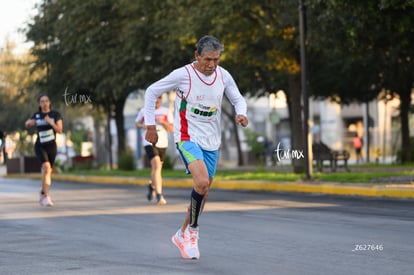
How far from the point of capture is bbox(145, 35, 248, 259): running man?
8359 mm

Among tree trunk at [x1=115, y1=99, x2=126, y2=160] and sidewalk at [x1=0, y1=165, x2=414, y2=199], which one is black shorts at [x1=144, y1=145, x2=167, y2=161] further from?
tree trunk at [x1=115, y1=99, x2=126, y2=160]

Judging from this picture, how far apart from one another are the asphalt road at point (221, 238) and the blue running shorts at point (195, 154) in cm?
81

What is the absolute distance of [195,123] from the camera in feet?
27.8

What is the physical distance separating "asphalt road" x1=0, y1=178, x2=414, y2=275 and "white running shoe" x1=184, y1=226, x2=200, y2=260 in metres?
0.10

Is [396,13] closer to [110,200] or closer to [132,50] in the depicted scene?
[110,200]

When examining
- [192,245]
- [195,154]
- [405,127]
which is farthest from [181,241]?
[405,127]

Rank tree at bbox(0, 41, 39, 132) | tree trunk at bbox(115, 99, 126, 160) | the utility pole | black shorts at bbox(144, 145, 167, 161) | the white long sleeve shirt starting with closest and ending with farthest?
1. the white long sleeve shirt
2. black shorts at bbox(144, 145, 167, 161)
3. the utility pole
4. tree trunk at bbox(115, 99, 126, 160)
5. tree at bbox(0, 41, 39, 132)

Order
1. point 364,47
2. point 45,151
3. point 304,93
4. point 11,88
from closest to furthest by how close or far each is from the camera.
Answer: point 45,151 < point 304,93 < point 364,47 < point 11,88

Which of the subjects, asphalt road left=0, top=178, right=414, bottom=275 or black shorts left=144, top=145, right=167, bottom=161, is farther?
black shorts left=144, top=145, right=167, bottom=161

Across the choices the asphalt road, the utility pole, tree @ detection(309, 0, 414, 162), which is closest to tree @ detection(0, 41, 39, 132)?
tree @ detection(309, 0, 414, 162)

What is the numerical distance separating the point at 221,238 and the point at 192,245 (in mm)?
1737

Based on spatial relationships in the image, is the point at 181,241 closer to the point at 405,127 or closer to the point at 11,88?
the point at 405,127

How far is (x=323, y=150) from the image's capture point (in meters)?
27.7

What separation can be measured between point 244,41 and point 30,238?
1769 centimetres
